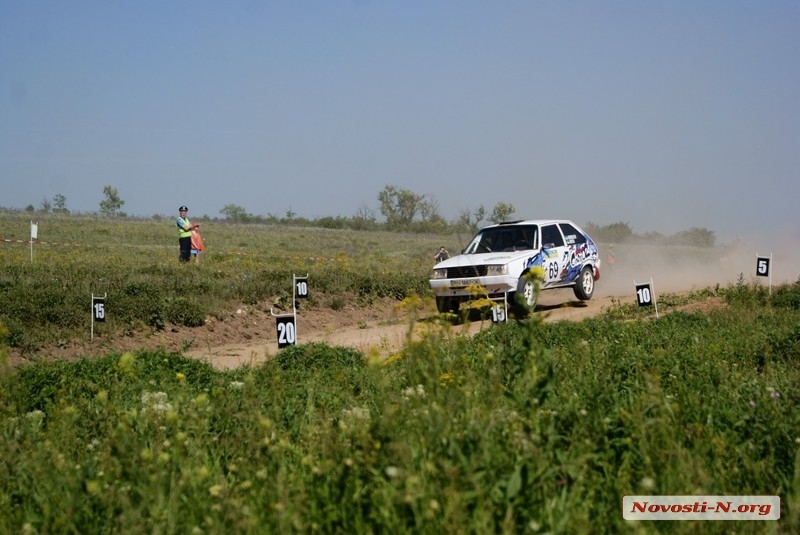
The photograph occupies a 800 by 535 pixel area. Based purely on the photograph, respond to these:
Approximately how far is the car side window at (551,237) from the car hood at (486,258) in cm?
61

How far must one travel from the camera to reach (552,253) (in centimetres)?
1675

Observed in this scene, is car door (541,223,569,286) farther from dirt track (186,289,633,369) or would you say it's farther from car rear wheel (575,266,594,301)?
car rear wheel (575,266,594,301)

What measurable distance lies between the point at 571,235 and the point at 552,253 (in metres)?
1.40

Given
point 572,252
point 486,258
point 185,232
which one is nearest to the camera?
point 486,258

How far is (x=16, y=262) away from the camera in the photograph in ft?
69.3

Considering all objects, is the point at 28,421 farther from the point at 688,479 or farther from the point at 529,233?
the point at 529,233

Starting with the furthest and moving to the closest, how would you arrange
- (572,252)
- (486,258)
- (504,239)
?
(572,252) → (504,239) → (486,258)

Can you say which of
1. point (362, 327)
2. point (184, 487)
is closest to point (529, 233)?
point (362, 327)

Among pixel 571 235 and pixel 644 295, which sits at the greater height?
pixel 571 235

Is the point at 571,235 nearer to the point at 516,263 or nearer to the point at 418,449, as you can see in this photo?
the point at 516,263

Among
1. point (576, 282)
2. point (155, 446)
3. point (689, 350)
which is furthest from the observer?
point (576, 282)

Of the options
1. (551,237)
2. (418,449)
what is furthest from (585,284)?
(418,449)

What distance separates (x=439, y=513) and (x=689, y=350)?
5564 mm

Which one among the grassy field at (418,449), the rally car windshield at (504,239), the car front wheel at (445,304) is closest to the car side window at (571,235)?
the rally car windshield at (504,239)
